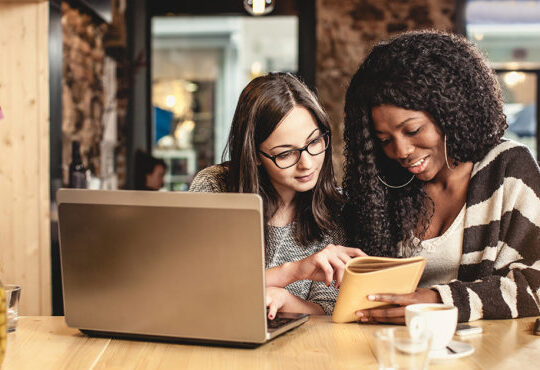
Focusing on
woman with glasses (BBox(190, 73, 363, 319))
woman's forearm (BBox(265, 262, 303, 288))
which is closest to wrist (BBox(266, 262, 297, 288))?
woman's forearm (BBox(265, 262, 303, 288))

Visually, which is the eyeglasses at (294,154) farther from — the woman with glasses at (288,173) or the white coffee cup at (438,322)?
the white coffee cup at (438,322)

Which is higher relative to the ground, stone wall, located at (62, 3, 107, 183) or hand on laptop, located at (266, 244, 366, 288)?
stone wall, located at (62, 3, 107, 183)

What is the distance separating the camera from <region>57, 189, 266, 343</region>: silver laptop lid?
1.21 metres

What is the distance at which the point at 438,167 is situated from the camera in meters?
1.91

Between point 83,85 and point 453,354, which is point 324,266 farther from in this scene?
point 83,85

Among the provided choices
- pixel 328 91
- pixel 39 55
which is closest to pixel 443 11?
pixel 328 91

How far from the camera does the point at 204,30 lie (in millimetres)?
7434

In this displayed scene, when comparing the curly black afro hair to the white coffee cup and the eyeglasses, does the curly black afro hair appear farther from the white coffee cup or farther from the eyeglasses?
the white coffee cup

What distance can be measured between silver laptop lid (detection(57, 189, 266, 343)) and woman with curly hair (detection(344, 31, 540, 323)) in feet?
2.28

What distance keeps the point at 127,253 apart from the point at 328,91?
3.77 meters

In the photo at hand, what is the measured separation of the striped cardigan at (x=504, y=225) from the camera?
62.7 inches

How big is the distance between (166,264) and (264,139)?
0.76 metres

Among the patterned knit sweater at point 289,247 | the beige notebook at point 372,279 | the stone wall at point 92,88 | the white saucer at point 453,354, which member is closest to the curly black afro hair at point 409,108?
the patterned knit sweater at point 289,247

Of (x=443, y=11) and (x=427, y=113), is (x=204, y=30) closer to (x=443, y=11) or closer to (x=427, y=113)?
(x=443, y=11)
